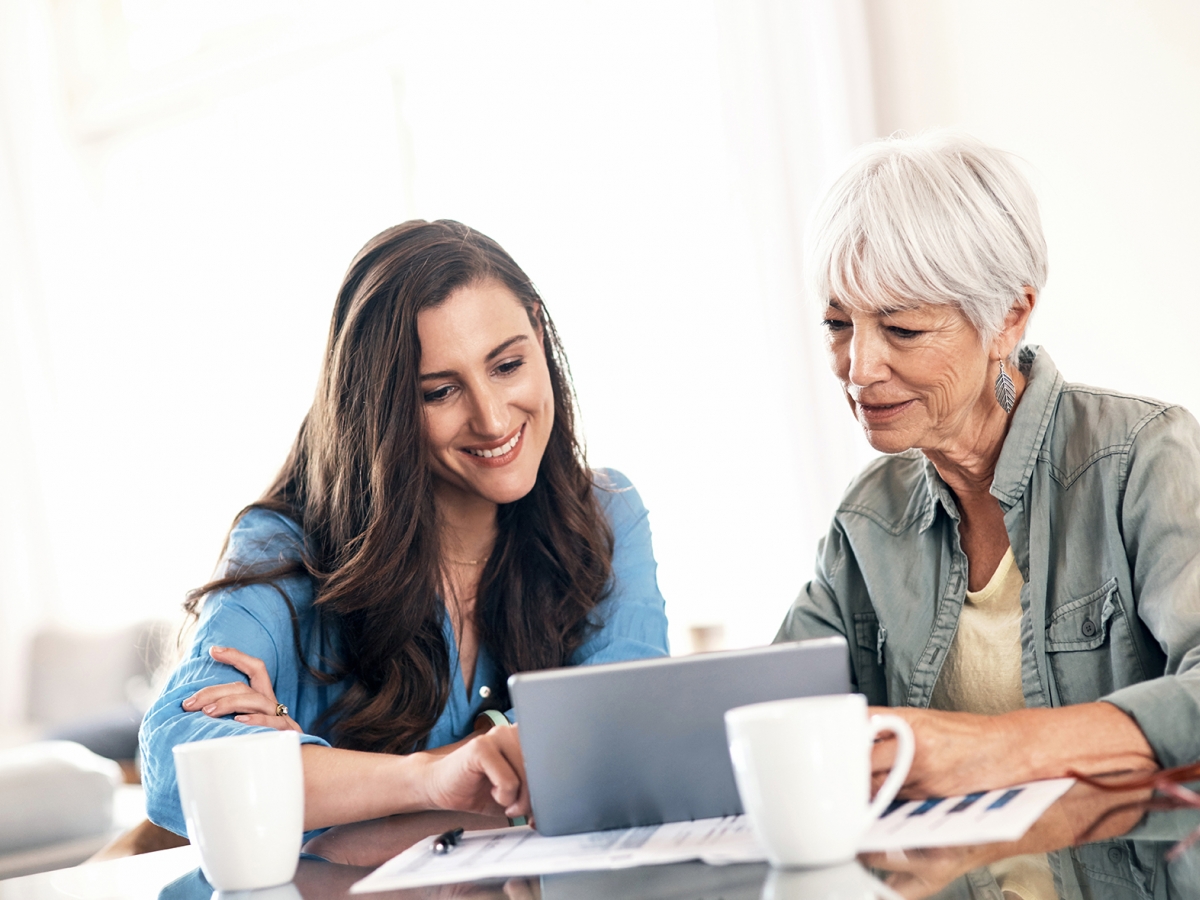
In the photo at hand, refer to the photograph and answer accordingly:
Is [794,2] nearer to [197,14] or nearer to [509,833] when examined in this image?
[509,833]

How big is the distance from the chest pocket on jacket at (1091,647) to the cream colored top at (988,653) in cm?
6

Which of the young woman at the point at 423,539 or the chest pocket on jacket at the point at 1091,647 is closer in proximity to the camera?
the chest pocket on jacket at the point at 1091,647

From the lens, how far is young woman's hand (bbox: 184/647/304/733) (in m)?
1.26

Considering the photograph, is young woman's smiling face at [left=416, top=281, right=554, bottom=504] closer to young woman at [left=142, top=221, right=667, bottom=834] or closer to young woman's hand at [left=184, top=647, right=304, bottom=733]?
young woman at [left=142, top=221, right=667, bottom=834]

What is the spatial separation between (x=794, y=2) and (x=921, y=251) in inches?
80.3

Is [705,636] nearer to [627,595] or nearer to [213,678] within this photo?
[627,595]

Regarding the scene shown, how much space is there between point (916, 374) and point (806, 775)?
74 cm

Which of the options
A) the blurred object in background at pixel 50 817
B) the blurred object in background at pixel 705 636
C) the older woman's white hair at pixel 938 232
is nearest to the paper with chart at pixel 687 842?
the older woman's white hair at pixel 938 232

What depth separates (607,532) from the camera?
1.75 metres

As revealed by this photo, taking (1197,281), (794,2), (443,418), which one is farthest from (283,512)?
(794,2)

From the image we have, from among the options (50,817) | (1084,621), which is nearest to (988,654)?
(1084,621)

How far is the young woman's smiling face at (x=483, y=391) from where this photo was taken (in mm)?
1566

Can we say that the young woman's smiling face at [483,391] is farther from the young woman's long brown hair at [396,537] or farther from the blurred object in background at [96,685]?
the blurred object in background at [96,685]

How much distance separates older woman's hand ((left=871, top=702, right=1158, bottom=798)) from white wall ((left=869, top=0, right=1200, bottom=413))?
5.51 feet
